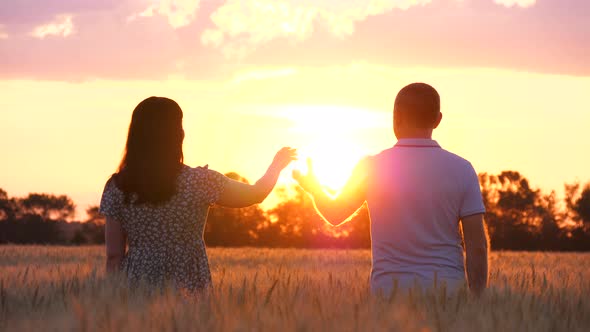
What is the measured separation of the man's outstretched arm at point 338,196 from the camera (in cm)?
527

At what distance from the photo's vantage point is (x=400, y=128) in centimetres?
518

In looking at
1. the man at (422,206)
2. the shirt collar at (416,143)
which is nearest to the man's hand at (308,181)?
the man at (422,206)


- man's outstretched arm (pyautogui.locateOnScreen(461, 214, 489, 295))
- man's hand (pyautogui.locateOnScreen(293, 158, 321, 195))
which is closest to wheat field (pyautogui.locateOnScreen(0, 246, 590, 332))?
man's outstretched arm (pyautogui.locateOnScreen(461, 214, 489, 295))

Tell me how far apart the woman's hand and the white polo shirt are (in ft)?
Answer: 3.14

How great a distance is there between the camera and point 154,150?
19.1 ft

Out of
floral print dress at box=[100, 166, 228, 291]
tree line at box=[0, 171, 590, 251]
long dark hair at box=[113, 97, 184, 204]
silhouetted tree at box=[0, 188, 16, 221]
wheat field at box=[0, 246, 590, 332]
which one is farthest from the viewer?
silhouetted tree at box=[0, 188, 16, 221]

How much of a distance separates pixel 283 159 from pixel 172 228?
936 mm

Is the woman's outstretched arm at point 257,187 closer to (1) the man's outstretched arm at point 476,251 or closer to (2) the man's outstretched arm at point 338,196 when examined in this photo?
(2) the man's outstretched arm at point 338,196

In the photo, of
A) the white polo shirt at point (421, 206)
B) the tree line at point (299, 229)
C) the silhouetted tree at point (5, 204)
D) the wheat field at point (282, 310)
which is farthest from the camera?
the silhouetted tree at point (5, 204)

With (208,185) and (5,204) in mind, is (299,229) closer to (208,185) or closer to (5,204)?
(5,204)

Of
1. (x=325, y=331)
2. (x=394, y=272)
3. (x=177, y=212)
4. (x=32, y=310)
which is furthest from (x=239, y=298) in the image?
(x=177, y=212)

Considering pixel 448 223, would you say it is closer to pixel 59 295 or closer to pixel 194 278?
pixel 194 278

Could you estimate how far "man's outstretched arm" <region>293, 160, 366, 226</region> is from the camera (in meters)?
5.27

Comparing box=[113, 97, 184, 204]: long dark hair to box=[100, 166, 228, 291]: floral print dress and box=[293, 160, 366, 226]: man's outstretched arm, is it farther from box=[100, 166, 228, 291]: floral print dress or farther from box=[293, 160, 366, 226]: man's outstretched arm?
box=[293, 160, 366, 226]: man's outstretched arm
